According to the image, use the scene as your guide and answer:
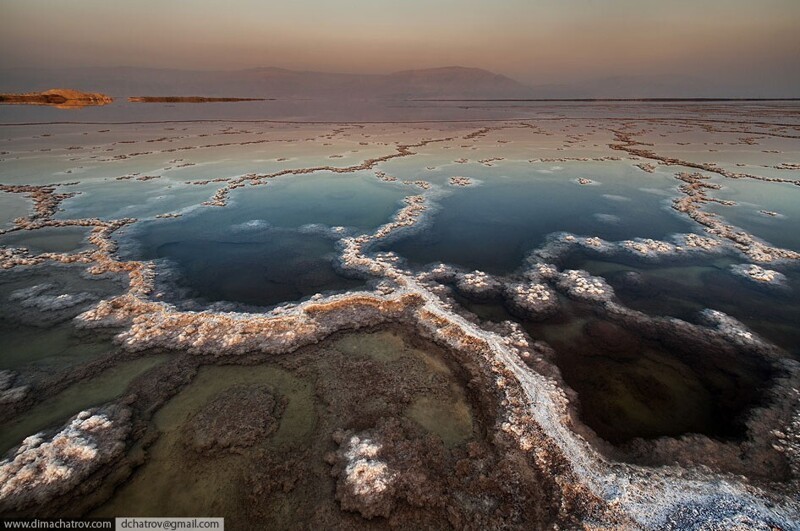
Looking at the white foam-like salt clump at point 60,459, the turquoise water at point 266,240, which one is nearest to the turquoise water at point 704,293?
the turquoise water at point 266,240

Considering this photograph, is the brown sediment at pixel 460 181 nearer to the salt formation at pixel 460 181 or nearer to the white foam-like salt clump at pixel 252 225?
the salt formation at pixel 460 181

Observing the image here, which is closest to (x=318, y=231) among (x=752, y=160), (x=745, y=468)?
(x=745, y=468)

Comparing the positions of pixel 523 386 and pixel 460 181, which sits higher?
pixel 460 181

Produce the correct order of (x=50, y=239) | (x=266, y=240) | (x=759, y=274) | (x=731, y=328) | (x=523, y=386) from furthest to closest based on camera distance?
(x=266, y=240)
(x=50, y=239)
(x=759, y=274)
(x=731, y=328)
(x=523, y=386)

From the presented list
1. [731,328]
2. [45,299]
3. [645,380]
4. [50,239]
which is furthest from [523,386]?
[50,239]

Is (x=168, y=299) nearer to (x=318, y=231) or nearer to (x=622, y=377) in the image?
(x=318, y=231)

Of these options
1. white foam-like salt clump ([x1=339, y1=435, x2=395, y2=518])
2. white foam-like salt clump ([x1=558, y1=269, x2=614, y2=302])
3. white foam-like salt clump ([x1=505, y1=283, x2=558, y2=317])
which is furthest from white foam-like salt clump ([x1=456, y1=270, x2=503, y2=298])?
white foam-like salt clump ([x1=339, y1=435, x2=395, y2=518])

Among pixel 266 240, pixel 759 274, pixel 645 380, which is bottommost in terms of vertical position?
pixel 645 380

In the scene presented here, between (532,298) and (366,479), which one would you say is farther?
(532,298)

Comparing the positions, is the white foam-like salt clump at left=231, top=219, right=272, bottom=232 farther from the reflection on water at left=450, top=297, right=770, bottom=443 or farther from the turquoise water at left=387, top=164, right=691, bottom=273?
the reflection on water at left=450, top=297, right=770, bottom=443

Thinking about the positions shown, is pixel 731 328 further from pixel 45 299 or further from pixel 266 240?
pixel 45 299

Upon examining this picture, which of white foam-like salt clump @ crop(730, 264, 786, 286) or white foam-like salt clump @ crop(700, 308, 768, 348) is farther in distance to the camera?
white foam-like salt clump @ crop(730, 264, 786, 286)
